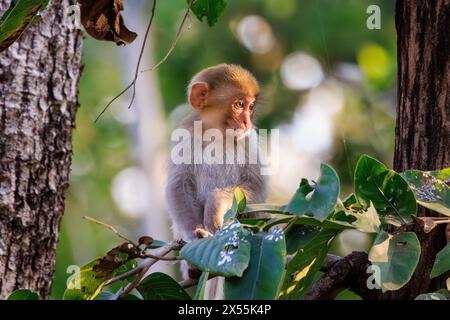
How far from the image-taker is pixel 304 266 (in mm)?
1925

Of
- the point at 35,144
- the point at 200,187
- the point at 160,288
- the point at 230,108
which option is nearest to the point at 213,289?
the point at 200,187

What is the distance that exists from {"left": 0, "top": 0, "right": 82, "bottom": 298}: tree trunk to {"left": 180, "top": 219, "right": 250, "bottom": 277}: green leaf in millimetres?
1228

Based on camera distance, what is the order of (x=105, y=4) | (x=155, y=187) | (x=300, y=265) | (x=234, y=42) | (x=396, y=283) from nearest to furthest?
1. (x=396, y=283)
2. (x=300, y=265)
3. (x=105, y=4)
4. (x=234, y=42)
5. (x=155, y=187)

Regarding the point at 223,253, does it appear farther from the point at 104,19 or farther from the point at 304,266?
the point at 104,19

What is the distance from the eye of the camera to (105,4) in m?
2.22

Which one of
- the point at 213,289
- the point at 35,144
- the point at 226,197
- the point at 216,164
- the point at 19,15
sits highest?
the point at 19,15

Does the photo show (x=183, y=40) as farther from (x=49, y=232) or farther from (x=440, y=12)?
(x=440, y=12)

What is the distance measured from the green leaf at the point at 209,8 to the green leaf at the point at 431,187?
0.89 metres

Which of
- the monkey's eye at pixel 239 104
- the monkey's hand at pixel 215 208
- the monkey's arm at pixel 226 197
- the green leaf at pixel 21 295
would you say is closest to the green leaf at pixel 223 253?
the green leaf at pixel 21 295

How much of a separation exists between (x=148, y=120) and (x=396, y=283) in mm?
7996

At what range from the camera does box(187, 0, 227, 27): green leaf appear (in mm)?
2514

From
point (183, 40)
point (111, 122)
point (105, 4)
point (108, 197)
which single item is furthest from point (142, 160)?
point (105, 4)

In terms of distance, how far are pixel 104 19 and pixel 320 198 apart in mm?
949

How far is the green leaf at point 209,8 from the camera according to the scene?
8.25ft
